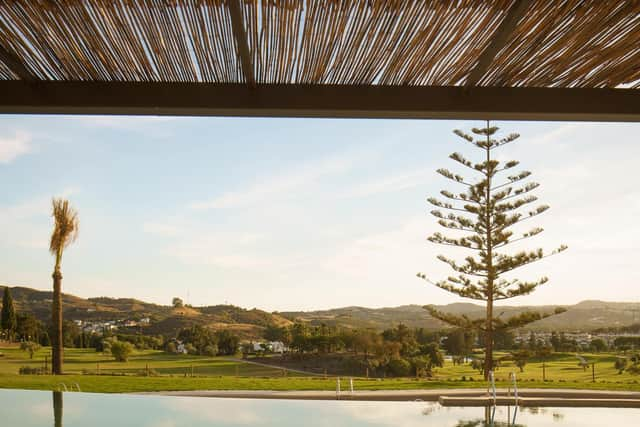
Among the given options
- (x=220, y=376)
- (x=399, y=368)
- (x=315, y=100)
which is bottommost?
(x=220, y=376)

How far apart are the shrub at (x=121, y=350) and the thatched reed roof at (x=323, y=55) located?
35.4 ft

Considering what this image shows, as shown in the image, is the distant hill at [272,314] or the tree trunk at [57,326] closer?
the tree trunk at [57,326]

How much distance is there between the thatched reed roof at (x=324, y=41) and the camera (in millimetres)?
1327

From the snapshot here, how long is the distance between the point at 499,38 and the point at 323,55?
0.39 metres

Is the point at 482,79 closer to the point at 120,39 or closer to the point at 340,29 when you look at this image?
the point at 340,29

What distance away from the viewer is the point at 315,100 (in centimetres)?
148

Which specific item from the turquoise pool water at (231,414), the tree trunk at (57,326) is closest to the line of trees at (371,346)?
the tree trunk at (57,326)

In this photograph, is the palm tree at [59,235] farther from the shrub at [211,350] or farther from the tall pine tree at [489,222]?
the tall pine tree at [489,222]

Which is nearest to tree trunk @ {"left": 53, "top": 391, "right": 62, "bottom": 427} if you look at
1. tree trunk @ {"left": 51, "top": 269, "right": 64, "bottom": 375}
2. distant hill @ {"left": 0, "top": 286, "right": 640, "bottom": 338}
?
tree trunk @ {"left": 51, "top": 269, "right": 64, "bottom": 375}

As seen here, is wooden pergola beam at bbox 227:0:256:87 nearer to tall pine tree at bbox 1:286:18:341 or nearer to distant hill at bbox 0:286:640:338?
distant hill at bbox 0:286:640:338

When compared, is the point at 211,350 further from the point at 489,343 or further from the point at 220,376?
the point at 489,343

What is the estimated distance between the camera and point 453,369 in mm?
11680

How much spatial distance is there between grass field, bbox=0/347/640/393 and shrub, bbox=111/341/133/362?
0.32ft

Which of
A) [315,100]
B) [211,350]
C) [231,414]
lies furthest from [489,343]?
[315,100]
